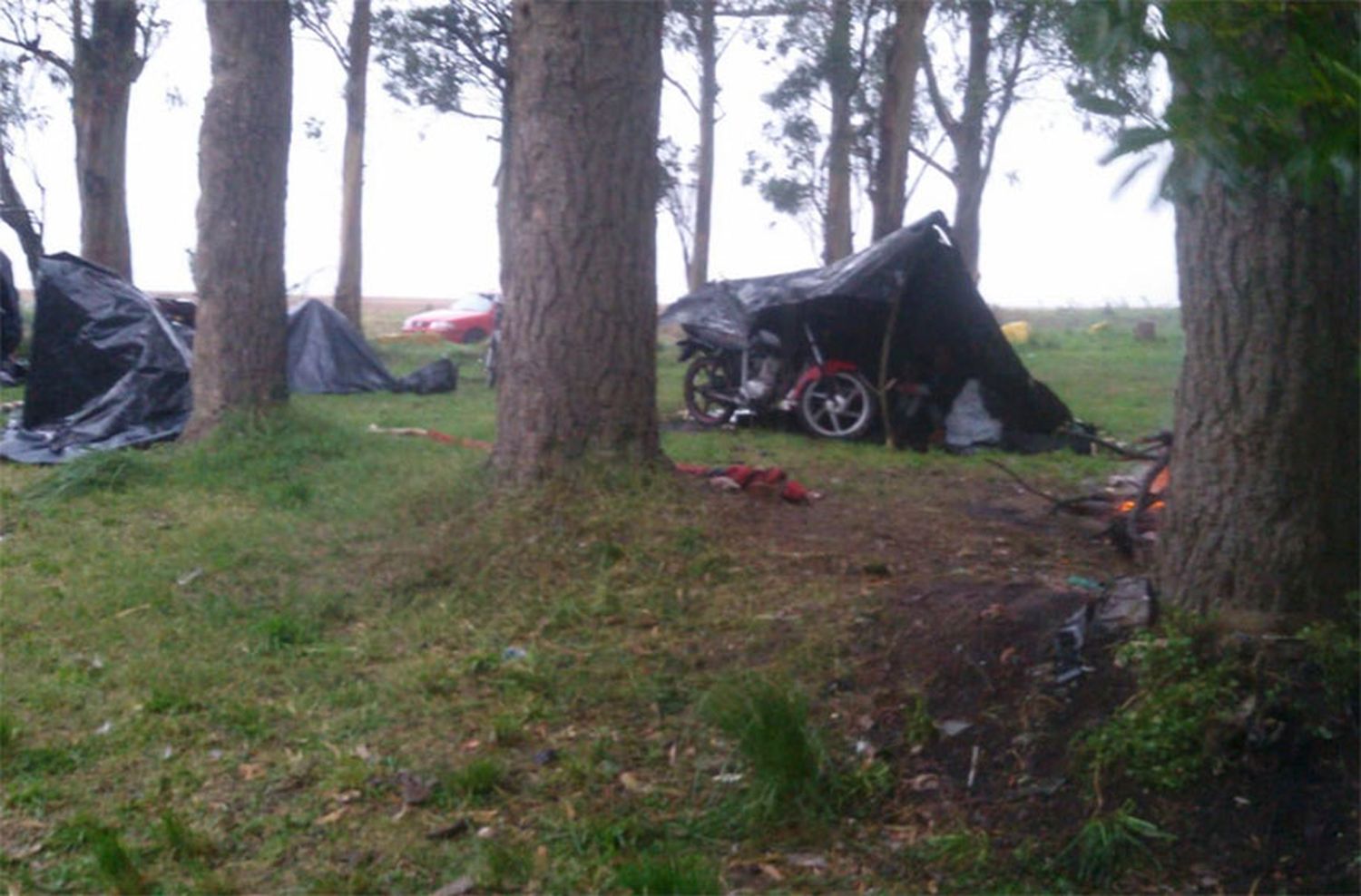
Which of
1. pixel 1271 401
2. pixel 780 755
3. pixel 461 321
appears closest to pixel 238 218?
pixel 780 755

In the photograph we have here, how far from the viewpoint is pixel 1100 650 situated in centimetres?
510

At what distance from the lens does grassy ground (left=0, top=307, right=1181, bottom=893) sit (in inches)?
187

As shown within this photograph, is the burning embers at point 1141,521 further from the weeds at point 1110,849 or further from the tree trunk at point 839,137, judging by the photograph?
the tree trunk at point 839,137

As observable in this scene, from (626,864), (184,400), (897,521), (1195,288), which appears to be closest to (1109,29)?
(1195,288)

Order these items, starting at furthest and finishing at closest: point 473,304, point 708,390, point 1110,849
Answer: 1. point 473,304
2. point 708,390
3. point 1110,849

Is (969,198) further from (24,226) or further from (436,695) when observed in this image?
(436,695)

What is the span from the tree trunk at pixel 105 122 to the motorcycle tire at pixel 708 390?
10.8m

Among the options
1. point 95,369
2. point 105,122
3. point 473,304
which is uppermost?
point 105,122

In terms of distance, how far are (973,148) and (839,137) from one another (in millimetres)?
5357

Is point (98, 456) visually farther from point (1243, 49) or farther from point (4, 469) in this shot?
point (1243, 49)

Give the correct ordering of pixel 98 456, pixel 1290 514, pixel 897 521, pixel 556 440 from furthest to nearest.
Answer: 1. pixel 98 456
2. pixel 897 521
3. pixel 556 440
4. pixel 1290 514

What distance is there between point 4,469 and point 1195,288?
8.42 m

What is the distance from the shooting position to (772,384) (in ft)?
41.9

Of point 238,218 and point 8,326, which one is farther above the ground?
point 238,218
